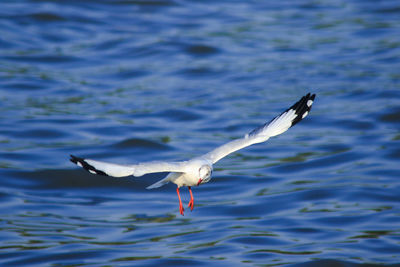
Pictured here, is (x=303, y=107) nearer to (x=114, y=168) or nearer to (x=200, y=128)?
(x=114, y=168)

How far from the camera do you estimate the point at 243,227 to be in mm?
10500

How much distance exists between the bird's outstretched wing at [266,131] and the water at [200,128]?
149 centimetres

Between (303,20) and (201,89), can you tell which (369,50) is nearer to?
(303,20)

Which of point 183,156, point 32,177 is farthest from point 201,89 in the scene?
point 32,177

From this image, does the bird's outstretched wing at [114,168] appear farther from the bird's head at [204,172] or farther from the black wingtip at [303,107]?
the black wingtip at [303,107]

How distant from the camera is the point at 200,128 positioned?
14.5 m

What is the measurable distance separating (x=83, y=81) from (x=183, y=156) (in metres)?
5.14

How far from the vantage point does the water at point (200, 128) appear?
1009 centimetres

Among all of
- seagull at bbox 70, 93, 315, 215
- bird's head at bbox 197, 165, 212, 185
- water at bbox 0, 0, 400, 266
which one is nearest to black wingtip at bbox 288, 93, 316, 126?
seagull at bbox 70, 93, 315, 215

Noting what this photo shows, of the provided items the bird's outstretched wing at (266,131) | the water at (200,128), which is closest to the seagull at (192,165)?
the bird's outstretched wing at (266,131)

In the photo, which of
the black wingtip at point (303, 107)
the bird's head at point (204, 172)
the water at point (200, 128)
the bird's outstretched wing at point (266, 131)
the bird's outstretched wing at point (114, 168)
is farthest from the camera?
the water at point (200, 128)

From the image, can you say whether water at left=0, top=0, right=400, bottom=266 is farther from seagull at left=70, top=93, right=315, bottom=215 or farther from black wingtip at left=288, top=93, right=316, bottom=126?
black wingtip at left=288, top=93, right=316, bottom=126

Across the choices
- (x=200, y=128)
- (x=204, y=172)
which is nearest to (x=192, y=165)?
(x=204, y=172)

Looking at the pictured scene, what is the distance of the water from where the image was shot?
33.1 ft
